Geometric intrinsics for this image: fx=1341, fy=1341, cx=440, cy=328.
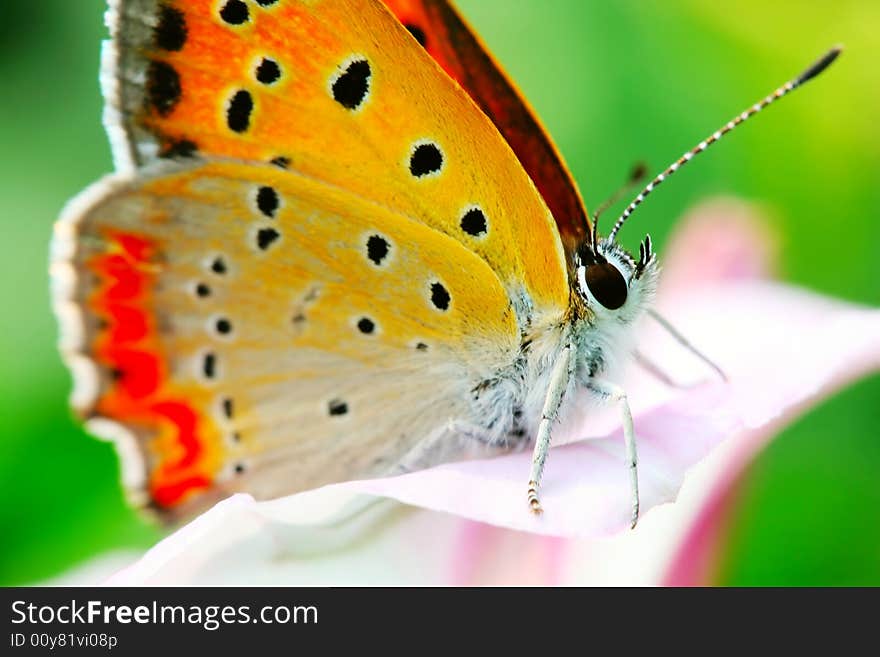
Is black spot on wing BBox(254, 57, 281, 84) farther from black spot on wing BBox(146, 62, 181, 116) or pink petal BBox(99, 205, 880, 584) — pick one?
pink petal BBox(99, 205, 880, 584)

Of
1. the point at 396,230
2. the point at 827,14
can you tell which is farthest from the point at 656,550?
the point at 827,14

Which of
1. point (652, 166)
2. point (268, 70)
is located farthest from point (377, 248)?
point (652, 166)

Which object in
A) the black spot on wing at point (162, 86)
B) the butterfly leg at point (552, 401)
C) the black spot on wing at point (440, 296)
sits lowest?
the butterfly leg at point (552, 401)

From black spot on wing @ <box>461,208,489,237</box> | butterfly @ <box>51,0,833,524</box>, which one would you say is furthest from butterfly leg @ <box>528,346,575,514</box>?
black spot on wing @ <box>461,208,489,237</box>

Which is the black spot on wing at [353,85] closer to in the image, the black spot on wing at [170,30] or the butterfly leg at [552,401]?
the black spot on wing at [170,30]

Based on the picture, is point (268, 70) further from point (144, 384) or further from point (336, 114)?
point (144, 384)

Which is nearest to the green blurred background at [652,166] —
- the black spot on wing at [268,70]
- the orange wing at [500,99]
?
the orange wing at [500,99]
